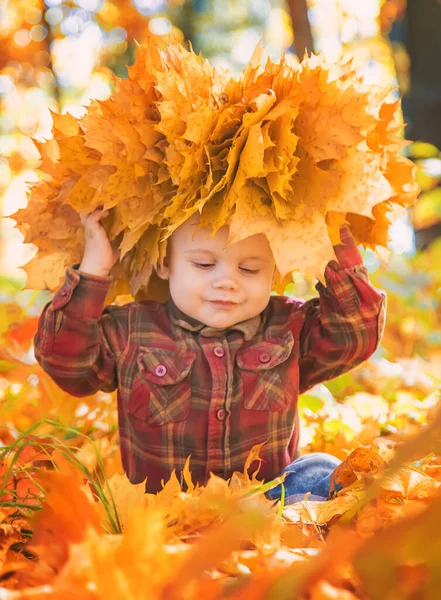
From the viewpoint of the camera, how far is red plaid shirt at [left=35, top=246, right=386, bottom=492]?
1974mm

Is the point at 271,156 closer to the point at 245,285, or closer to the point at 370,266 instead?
the point at 245,285

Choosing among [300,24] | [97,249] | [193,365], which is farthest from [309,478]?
[300,24]

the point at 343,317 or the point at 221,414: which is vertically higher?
the point at 343,317

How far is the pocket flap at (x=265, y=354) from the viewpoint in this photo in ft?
6.68

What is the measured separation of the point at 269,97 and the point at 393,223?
56 cm

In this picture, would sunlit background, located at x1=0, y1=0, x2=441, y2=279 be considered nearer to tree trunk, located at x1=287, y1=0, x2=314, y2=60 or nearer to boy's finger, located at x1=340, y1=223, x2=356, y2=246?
tree trunk, located at x1=287, y1=0, x2=314, y2=60

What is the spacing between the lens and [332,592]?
Answer: 97cm

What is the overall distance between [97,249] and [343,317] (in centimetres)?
73

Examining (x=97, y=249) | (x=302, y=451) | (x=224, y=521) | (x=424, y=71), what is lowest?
(x=302, y=451)

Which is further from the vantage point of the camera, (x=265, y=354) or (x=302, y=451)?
(x=302, y=451)

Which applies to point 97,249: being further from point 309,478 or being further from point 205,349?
point 309,478

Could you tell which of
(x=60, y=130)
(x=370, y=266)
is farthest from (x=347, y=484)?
(x=370, y=266)

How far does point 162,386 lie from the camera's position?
6.63 ft

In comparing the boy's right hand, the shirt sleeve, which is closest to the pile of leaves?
the boy's right hand
